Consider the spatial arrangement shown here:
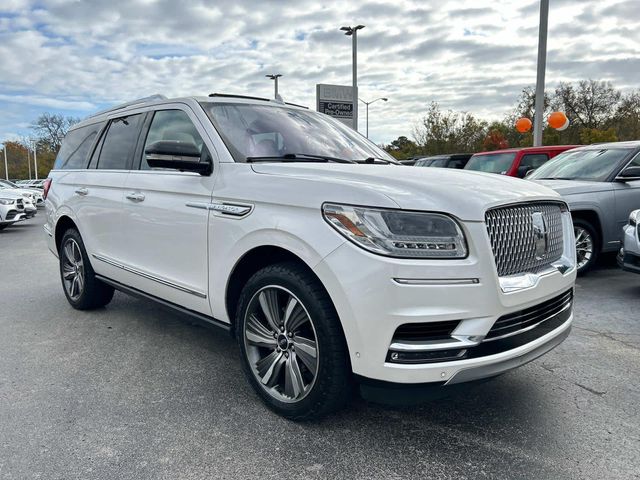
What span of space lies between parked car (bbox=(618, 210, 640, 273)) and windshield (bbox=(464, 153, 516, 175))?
14.7 ft

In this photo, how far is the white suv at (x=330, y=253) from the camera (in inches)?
92.1

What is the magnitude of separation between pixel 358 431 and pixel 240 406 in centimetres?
76

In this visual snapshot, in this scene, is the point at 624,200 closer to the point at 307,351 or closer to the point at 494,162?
the point at 494,162

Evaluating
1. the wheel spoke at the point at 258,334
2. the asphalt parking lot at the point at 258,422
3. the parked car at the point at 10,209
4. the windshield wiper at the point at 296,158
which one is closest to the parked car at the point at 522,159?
the asphalt parking lot at the point at 258,422

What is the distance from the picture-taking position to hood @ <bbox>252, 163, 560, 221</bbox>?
7.94ft

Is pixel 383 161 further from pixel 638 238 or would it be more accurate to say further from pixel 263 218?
pixel 638 238

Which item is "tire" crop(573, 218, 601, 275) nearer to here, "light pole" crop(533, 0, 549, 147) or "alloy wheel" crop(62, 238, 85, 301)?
"alloy wheel" crop(62, 238, 85, 301)

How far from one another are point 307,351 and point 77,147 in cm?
406

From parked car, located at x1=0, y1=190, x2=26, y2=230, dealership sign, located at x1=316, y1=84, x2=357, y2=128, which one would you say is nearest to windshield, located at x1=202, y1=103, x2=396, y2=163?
parked car, located at x1=0, y1=190, x2=26, y2=230

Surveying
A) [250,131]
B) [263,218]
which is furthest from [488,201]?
[250,131]

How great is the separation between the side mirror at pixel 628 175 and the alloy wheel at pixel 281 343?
576cm

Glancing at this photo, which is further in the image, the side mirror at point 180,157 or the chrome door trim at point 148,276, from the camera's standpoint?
the chrome door trim at point 148,276

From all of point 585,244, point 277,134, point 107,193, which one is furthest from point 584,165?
point 107,193

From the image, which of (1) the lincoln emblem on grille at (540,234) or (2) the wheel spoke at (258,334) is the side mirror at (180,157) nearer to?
(2) the wheel spoke at (258,334)
